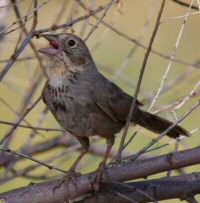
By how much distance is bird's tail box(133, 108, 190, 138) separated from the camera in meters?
4.65

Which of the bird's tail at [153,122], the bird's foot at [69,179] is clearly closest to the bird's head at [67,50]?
the bird's tail at [153,122]

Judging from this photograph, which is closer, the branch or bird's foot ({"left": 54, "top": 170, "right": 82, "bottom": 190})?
the branch

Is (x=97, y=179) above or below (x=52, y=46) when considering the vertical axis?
below

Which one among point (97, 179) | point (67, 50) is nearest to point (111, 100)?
point (67, 50)

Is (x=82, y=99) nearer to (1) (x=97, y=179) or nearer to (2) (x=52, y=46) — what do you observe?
(2) (x=52, y=46)

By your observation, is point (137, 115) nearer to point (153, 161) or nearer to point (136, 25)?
point (153, 161)

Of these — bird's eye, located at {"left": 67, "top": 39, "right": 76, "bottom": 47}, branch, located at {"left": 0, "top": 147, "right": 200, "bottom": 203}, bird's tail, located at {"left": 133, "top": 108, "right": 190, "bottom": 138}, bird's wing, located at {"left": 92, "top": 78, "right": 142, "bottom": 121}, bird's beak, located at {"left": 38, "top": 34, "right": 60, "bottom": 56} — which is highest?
bird's eye, located at {"left": 67, "top": 39, "right": 76, "bottom": 47}

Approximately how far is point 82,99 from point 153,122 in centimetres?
51

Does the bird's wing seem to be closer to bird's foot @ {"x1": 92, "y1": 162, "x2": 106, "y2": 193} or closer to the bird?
the bird

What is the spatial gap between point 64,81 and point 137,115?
1.58 feet

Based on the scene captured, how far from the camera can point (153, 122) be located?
4773 mm

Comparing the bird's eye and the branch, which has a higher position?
the bird's eye

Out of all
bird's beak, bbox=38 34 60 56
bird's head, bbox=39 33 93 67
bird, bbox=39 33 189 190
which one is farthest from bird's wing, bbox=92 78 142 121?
bird's beak, bbox=38 34 60 56

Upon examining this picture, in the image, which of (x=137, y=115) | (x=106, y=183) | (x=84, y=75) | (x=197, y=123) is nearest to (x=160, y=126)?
(x=137, y=115)
